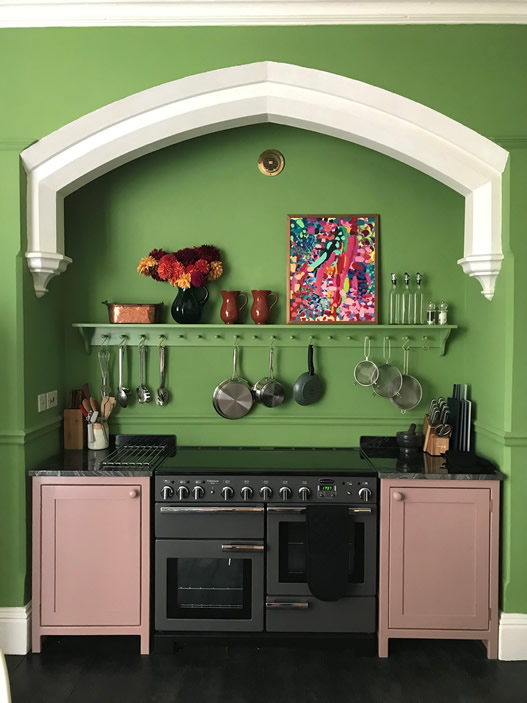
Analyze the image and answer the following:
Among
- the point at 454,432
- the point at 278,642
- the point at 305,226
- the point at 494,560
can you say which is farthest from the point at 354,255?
the point at 278,642

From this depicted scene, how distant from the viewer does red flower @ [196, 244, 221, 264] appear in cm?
349

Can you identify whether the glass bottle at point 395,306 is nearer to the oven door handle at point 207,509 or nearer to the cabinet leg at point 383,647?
the oven door handle at point 207,509

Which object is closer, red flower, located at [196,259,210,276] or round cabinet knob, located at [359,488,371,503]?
round cabinet knob, located at [359,488,371,503]

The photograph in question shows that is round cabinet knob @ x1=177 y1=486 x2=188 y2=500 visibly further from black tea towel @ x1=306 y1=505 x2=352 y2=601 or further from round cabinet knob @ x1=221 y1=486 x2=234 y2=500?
black tea towel @ x1=306 y1=505 x2=352 y2=601

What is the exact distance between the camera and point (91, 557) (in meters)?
3.03

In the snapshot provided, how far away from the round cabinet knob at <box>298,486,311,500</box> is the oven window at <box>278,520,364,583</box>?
0.13 meters

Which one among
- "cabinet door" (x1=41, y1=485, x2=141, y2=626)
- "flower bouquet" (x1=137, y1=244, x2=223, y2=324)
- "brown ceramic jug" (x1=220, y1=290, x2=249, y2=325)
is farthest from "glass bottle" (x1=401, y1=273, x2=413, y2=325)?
"cabinet door" (x1=41, y1=485, x2=141, y2=626)

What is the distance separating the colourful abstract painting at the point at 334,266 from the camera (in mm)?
3553

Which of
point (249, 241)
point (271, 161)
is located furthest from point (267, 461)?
point (271, 161)

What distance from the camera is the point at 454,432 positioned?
3.43m

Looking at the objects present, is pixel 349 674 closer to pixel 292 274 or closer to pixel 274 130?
pixel 292 274

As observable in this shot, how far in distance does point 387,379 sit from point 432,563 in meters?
1.00

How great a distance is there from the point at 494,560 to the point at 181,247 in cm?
225

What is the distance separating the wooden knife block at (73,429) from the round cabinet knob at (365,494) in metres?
1.53
